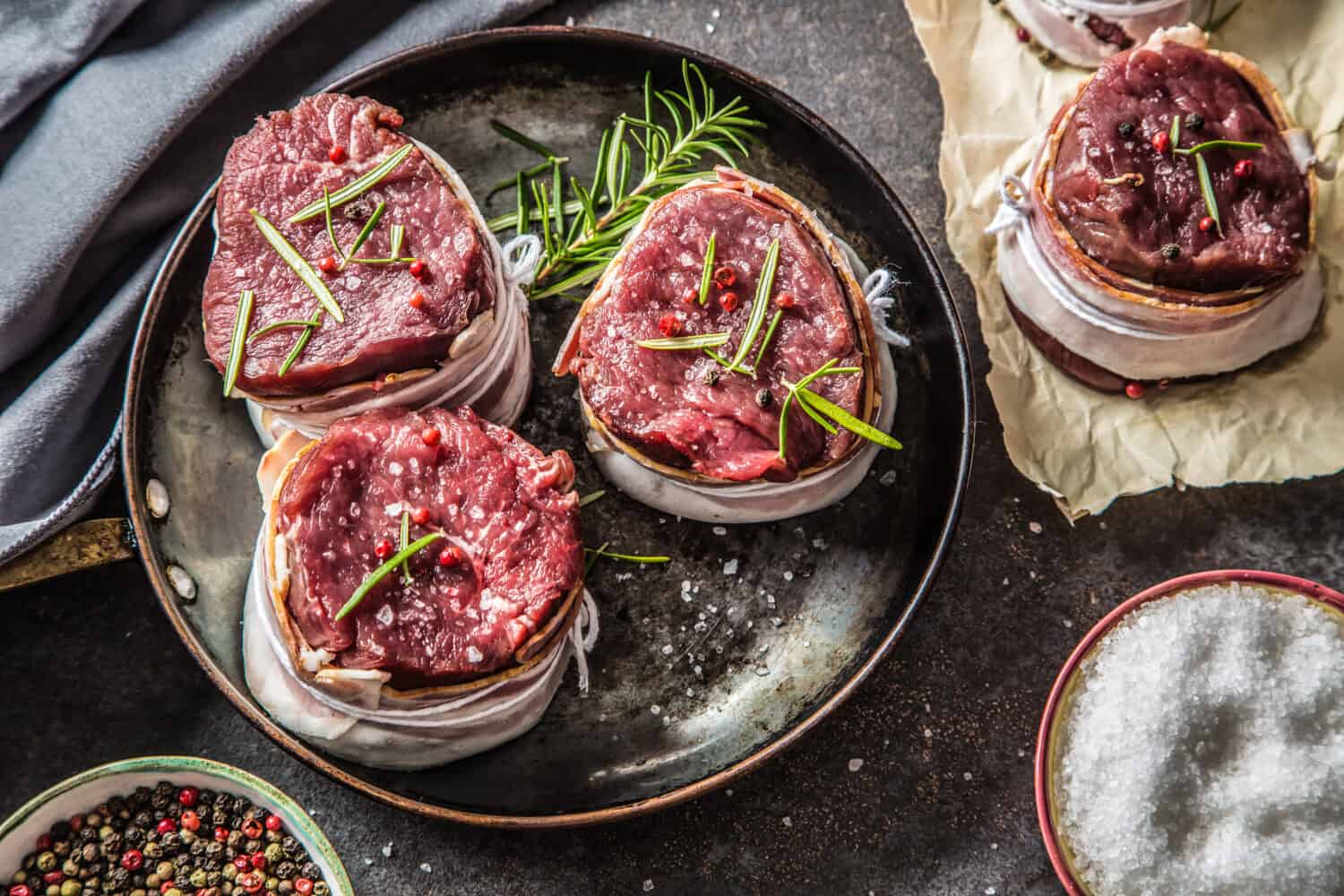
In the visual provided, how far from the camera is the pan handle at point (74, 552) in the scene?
8.13 ft

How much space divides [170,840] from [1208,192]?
2.66m

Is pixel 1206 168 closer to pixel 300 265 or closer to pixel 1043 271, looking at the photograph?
pixel 1043 271

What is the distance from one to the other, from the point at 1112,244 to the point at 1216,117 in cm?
38

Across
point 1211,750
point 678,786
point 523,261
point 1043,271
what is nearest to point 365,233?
point 523,261

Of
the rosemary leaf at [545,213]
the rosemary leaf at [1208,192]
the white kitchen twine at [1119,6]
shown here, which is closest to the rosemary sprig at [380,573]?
the rosemary leaf at [545,213]

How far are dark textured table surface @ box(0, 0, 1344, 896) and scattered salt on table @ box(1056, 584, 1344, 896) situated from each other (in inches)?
7.7

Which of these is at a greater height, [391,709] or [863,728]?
[391,709]

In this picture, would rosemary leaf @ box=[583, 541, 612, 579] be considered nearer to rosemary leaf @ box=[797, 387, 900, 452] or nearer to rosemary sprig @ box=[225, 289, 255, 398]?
rosemary leaf @ box=[797, 387, 900, 452]

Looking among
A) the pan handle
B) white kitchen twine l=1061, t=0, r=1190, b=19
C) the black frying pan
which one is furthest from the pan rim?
white kitchen twine l=1061, t=0, r=1190, b=19

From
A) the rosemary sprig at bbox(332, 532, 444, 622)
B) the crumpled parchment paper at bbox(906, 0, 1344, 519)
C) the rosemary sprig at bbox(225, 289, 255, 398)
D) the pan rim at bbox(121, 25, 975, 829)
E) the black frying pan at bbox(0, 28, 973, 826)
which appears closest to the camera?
the rosemary sprig at bbox(332, 532, 444, 622)

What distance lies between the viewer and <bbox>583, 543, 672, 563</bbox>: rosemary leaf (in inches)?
95.6

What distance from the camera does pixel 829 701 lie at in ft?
7.82

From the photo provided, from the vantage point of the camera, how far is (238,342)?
2.13m

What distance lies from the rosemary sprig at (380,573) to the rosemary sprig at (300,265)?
470 mm
